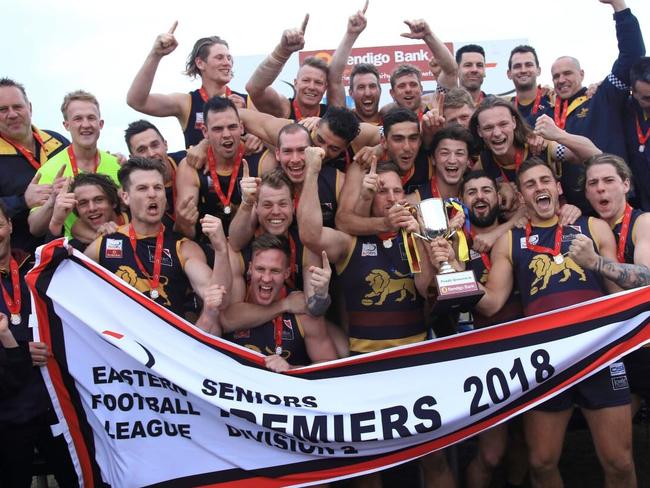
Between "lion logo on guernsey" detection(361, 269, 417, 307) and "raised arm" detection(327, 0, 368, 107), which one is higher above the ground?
"raised arm" detection(327, 0, 368, 107)

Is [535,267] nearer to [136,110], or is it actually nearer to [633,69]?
[633,69]

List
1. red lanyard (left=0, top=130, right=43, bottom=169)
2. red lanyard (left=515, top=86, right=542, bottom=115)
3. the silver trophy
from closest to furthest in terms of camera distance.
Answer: the silver trophy
red lanyard (left=0, top=130, right=43, bottom=169)
red lanyard (left=515, top=86, right=542, bottom=115)

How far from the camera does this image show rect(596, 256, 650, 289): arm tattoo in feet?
13.9

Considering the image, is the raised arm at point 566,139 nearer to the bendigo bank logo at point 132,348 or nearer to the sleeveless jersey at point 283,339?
the sleeveless jersey at point 283,339

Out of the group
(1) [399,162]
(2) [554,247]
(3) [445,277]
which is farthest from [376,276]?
(2) [554,247]

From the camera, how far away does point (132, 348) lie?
4.29 m

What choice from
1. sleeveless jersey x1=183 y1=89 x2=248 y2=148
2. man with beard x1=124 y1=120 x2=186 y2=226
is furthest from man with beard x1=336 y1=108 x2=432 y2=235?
sleeveless jersey x1=183 y1=89 x2=248 y2=148

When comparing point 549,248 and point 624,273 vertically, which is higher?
point 549,248

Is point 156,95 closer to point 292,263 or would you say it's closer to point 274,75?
point 274,75

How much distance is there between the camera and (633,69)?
5633 mm

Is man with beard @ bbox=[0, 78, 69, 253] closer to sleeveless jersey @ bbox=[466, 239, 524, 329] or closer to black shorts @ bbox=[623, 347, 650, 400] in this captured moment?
sleeveless jersey @ bbox=[466, 239, 524, 329]

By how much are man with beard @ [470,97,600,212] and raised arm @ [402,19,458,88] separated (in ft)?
3.18

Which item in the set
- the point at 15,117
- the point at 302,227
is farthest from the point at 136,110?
the point at 302,227

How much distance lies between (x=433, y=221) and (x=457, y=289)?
20.9 inches
